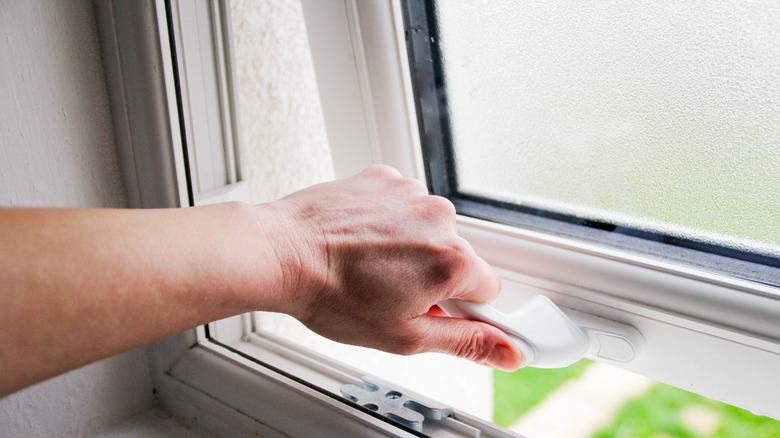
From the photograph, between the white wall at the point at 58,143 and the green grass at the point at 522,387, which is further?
the green grass at the point at 522,387

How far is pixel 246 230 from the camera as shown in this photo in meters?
0.45

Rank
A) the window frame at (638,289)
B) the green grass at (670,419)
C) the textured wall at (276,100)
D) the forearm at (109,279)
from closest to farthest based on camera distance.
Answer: the forearm at (109,279) < the window frame at (638,289) < the textured wall at (276,100) < the green grass at (670,419)

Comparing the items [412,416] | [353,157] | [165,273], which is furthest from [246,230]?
[353,157]

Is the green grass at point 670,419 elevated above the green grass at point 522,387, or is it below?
below

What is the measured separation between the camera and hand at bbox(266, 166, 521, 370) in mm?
484

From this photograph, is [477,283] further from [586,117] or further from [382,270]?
[586,117]

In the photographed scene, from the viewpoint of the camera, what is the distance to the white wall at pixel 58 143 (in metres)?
0.55

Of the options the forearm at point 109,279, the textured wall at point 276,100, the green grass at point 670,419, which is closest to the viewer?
the forearm at point 109,279

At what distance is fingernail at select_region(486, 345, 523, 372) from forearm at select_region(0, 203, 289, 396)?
0.25 meters

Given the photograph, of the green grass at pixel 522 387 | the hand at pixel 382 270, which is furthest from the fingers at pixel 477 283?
the green grass at pixel 522 387

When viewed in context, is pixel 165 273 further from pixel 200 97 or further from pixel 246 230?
pixel 200 97

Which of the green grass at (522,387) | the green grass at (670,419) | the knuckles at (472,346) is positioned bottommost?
the green grass at (670,419)

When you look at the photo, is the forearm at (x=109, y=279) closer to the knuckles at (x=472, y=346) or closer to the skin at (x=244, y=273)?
the skin at (x=244, y=273)

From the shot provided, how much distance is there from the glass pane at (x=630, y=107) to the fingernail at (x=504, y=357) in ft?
0.73
